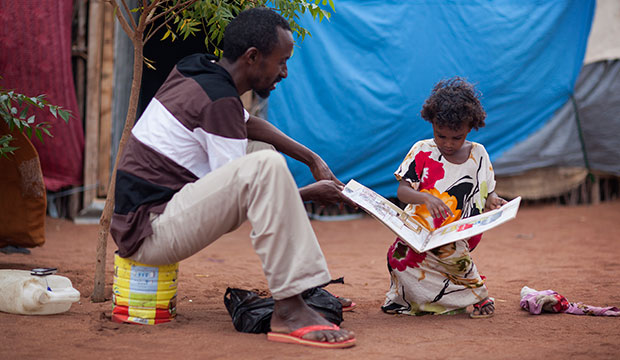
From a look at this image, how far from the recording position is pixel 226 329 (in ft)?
8.70

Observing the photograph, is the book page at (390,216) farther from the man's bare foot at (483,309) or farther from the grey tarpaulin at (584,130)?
the grey tarpaulin at (584,130)

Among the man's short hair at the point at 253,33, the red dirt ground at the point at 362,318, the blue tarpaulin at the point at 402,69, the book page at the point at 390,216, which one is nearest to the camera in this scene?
the red dirt ground at the point at 362,318

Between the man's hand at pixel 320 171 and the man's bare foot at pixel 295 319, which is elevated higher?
the man's hand at pixel 320 171

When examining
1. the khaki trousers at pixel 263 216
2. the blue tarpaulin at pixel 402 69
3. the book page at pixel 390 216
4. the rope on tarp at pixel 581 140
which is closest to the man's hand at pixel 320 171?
the book page at pixel 390 216

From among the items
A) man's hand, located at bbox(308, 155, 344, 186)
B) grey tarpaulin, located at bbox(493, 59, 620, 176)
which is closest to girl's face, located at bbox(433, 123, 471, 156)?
man's hand, located at bbox(308, 155, 344, 186)

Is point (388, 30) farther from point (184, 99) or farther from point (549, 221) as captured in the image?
point (184, 99)

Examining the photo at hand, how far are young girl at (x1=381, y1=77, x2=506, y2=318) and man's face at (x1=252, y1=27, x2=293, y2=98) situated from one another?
83 cm

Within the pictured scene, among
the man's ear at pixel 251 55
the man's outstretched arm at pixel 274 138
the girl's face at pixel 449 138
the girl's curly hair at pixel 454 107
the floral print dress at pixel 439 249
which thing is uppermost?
the man's ear at pixel 251 55

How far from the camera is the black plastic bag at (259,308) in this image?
257 centimetres

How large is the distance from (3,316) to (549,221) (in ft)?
18.1

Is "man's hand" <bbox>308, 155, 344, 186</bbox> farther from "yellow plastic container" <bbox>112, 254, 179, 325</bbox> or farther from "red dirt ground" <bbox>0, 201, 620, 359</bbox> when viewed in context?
"yellow plastic container" <bbox>112, 254, 179, 325</bbox>

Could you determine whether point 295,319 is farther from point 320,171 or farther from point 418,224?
point 418,224

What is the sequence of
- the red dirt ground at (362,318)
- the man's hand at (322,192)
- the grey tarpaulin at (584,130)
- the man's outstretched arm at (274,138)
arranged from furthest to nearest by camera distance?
the grey tarpaulin at (584,130)
the man's outstretched arm at (274,138)
the man's hand at (322,192)
the red dirt ground at (362,318)

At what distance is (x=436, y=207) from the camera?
9.34 ft
